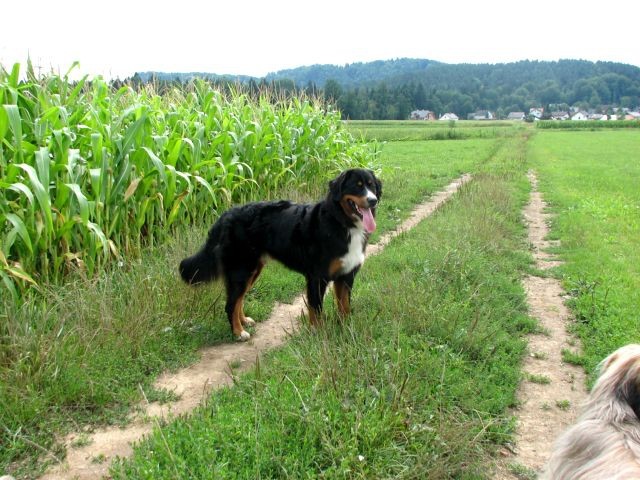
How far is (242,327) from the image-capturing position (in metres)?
4.90

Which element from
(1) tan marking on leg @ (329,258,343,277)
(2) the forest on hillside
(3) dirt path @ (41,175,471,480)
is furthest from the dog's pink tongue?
(2) the forest on hillside

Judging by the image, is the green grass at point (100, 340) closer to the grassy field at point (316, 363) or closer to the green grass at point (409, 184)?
the grassy field at point (316, 363)

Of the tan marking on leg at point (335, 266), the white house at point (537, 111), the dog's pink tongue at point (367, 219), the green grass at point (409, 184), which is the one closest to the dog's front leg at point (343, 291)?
the tan marking on leg at point (335, 266)

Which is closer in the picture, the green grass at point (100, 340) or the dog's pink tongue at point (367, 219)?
the green grass at point (100, 340)

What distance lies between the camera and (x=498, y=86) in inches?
5974

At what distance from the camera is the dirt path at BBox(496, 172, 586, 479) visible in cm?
314

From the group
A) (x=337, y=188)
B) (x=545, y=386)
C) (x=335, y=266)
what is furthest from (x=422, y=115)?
(x=545, y=386)

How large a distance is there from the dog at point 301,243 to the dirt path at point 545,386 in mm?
1733

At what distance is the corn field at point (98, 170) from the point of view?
4230 mm

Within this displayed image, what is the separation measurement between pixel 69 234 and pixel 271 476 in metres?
3.16

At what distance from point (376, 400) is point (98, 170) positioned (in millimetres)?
3418

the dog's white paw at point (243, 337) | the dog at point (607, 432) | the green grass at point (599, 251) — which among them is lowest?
the dog's white paw at point (243, 337)

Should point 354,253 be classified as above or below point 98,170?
below

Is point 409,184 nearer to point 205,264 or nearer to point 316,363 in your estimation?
point 205,264
